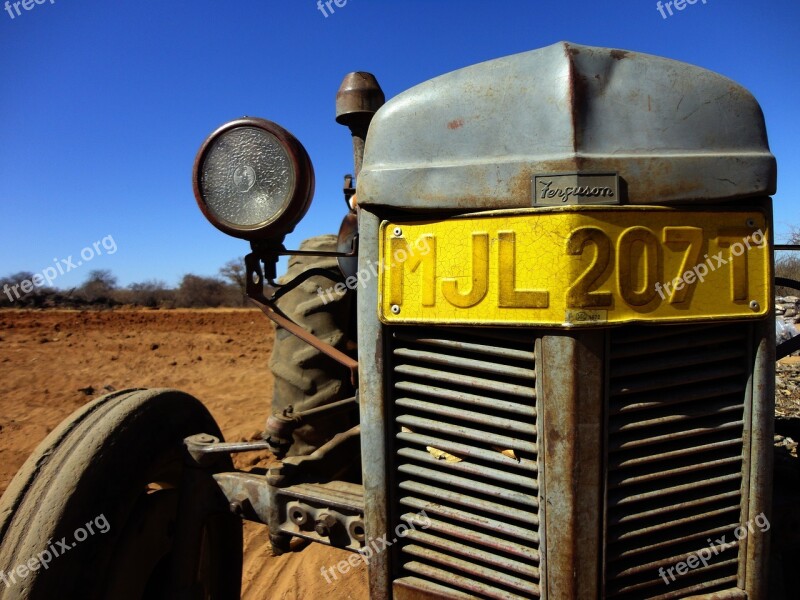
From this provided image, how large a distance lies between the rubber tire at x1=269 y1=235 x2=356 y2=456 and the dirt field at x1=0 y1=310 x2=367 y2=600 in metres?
0.80

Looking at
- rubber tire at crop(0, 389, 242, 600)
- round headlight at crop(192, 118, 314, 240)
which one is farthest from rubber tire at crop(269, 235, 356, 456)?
round headlight at crop(192, 118, 314, 240)

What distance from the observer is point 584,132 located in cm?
128

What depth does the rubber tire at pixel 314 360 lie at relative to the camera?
108 inches

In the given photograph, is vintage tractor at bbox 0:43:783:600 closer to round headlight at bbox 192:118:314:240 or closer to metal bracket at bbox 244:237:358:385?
round headlight at bbox 192:118:314:240

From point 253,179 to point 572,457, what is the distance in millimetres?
1211

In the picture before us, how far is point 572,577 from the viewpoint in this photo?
1.32m

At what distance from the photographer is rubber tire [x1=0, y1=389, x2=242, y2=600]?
1.64 meters

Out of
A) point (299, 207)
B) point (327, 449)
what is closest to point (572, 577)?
point (327, 449)

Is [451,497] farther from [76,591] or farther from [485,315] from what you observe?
[76,591]

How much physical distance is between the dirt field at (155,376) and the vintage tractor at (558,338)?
1.65 metres

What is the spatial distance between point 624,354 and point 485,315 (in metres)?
0.34

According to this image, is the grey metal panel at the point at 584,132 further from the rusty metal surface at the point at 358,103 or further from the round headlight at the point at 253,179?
the rusty metal surface at the point at 358,103

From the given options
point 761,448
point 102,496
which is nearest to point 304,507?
point 102,496

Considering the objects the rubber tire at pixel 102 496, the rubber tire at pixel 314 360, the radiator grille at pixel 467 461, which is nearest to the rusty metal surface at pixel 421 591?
the radiator grille at pixel 467 461
